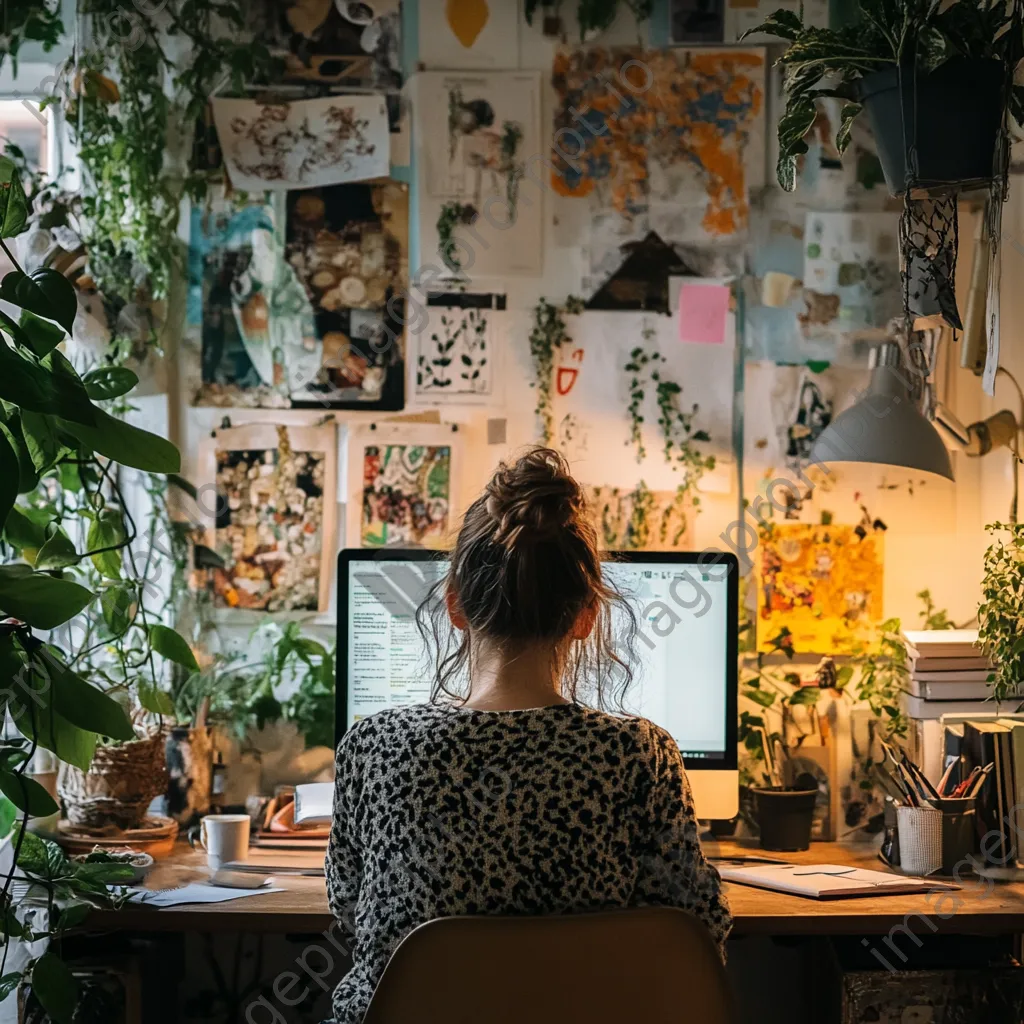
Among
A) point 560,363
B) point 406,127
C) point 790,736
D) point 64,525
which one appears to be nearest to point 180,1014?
point 64,525

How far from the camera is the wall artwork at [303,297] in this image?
231cm

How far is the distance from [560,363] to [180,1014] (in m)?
1.37

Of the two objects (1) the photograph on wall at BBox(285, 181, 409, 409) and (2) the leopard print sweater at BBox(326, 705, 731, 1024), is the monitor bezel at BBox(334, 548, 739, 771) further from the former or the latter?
(2) the leopard print sweater at BBox(326, 705, 731, 1024)

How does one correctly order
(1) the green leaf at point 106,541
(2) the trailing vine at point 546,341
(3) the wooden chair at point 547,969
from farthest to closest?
(2) the trailing vine at point 546,341 → (1) the green leaf at point 106,541 → (3) the wooden chair at point 547,969

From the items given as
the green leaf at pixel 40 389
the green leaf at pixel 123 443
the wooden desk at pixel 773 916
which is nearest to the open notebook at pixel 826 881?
the wooden desk at pixel 773 916

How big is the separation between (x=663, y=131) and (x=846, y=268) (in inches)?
16.4

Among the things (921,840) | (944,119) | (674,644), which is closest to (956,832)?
(921,840)

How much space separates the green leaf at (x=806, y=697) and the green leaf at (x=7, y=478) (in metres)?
1.42

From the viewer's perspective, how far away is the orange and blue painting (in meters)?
2.30

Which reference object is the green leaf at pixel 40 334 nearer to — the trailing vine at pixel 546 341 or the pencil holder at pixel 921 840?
the trailing vine at pixel 546 341

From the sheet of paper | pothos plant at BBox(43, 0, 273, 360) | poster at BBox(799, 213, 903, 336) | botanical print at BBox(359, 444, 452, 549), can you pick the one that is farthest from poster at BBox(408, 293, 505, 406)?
the sheet of paper

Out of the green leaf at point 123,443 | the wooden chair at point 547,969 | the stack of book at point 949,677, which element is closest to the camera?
the wooden chair at point 547,969

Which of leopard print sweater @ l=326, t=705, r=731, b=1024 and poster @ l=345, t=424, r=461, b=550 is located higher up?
poster @ l=345, t=424, r=461, b=550

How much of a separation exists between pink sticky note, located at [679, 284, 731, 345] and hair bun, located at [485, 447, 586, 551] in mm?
836
